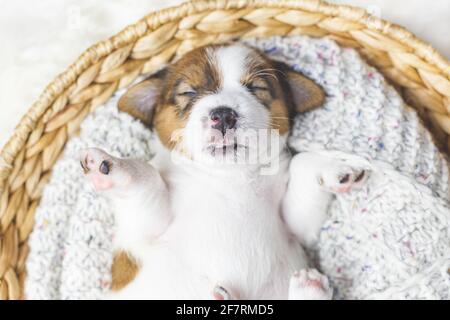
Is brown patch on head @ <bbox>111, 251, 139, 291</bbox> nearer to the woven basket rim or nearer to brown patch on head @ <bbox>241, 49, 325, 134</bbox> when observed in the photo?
the woven basket rim

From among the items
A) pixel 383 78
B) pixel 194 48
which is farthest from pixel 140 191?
pixel 383 78

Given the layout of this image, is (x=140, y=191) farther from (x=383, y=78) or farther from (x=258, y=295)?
(x=383, y=78)

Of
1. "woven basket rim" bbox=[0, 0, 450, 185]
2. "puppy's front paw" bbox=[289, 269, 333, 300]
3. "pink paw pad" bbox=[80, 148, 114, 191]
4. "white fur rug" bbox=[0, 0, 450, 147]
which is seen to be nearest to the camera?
"pink paw pad" bbox=[80, 148, 114, 191]

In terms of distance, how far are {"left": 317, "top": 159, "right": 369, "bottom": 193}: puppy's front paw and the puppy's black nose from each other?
0.38m

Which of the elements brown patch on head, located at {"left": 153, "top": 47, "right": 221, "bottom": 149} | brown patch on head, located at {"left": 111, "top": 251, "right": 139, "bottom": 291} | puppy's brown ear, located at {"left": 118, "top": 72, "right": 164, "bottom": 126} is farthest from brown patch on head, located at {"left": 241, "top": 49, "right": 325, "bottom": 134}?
brown patch on head, located at {"left": 111, "top": 251, "right": 139, "bottom": 291}

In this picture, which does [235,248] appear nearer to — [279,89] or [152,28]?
[279,89]

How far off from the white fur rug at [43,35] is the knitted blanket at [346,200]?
0.29 metres

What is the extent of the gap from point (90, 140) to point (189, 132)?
0.53 m

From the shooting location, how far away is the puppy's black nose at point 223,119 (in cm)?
194

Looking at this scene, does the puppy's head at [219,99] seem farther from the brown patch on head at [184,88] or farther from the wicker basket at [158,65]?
the wicker basket at [158,65]

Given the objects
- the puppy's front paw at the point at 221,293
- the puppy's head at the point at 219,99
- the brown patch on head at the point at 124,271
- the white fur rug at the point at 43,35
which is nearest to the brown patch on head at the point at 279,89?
the puppy's head at the point at 219,99

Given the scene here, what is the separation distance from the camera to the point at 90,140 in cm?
238

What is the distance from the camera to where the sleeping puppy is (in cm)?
202
